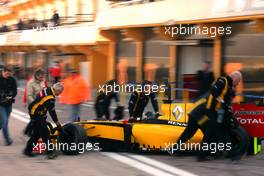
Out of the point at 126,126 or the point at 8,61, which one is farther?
the point at 8,61

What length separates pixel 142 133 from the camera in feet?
Answer: 33.2

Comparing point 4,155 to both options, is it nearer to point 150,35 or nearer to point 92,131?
point 92,131

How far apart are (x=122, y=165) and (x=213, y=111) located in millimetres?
1767

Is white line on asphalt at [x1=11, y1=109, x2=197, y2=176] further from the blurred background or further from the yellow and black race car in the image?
the blurred background

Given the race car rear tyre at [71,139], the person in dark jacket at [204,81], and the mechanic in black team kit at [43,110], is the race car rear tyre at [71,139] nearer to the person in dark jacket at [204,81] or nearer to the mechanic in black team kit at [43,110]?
the mechanic in black team kit at [43,110]

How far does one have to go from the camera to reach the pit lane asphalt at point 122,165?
8.71m

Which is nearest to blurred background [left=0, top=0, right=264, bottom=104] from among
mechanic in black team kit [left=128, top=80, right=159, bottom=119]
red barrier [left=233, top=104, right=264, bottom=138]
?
mechanic in black team kit [left=128, top=80, right=159, bottom=119]

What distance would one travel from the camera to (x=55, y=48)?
38.6 metres

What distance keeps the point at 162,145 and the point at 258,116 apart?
173 cm

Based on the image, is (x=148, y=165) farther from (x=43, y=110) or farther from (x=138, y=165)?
(x=43, y=110)

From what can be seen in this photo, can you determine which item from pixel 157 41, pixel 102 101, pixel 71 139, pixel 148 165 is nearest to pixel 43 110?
pixel 71 139

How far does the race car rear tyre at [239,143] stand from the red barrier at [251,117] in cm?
26

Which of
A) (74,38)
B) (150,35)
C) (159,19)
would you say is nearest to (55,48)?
(74,38)

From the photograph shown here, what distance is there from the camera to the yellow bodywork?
394 inches
